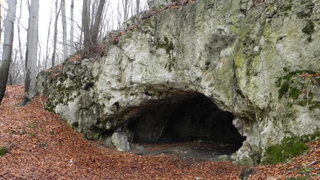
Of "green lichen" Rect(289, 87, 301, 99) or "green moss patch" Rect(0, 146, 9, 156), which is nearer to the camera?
"green lichen" Rect(289, 87, 301, 99)

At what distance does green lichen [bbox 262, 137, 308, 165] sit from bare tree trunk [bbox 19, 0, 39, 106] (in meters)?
11.7

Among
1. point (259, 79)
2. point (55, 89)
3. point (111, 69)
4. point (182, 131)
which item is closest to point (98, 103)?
point (111, 69)

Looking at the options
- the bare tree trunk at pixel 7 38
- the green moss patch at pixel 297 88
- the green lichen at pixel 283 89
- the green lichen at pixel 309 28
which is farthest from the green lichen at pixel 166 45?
the bare tree trunk at pixel 7 38

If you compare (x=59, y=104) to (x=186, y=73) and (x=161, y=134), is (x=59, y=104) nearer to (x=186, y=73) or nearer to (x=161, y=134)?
(x=161, y=134)

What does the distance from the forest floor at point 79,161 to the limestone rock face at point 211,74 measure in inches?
34.5

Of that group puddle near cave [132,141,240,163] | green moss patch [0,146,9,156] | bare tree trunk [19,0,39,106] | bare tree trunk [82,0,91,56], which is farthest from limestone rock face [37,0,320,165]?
green moss patch [0,146,9,156]

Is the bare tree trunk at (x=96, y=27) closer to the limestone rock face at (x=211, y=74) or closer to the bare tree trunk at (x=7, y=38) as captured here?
the limestone rock face at (x=211, y=74)

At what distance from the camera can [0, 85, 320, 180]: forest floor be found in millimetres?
5852

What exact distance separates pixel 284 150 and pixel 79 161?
248 inches

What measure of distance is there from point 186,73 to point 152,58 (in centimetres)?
163

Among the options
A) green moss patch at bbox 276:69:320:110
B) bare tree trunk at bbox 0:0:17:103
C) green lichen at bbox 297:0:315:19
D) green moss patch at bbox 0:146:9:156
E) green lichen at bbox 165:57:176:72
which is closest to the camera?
green moss patch at bbox 276:69:320:110

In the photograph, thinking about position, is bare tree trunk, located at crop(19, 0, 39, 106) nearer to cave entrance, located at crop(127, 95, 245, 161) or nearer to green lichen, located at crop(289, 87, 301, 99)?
cave entrance, located at crop(127, 95, 245, 161)

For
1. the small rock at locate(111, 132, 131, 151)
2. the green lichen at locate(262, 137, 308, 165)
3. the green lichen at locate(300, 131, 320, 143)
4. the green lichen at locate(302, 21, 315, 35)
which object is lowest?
the small rock at locate(111, 132, 131, 151)

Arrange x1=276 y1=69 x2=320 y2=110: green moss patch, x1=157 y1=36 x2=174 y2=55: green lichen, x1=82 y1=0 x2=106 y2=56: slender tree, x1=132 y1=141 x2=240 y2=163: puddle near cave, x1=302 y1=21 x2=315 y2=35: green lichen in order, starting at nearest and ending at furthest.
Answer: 1. x1=276 y1=69 x2=320 y2=110: green moss patch
2. x1=302 y1=21 x2=315 y2=35: green lichen
3. x1=132 y1=141 x2=240 y2=163: puddle near cave
4. x1=157 y1=36 x2=174 y2=55: green lichen
5. x1=82 y1=0 x2=106 y2=56: slender tree
